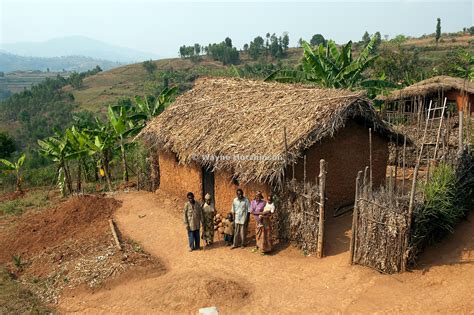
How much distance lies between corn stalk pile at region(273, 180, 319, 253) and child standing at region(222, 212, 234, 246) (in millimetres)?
958

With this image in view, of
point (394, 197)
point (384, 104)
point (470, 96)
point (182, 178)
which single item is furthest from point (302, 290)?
point (470, 96)

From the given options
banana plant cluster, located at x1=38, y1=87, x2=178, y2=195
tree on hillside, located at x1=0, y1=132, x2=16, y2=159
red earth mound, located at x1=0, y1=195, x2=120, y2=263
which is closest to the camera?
red earth mound, located at x1=0, y1=195, x2=120, y2=263

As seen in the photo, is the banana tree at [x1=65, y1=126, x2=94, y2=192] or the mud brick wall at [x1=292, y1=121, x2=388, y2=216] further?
the banana tree at [x1=65, y1=126, x2=94, y2=192]

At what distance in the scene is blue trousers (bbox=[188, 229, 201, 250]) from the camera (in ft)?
30.6

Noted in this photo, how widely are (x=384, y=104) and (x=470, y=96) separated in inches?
149

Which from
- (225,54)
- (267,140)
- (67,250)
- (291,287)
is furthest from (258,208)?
(225,54)

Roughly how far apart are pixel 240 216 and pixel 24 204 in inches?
407

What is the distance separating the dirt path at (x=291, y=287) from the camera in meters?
6.70

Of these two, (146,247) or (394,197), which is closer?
(394,197)

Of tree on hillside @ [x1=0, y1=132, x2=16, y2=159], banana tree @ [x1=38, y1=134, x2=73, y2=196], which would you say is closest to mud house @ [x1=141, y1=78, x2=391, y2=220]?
banana tree @ [x1=38, y1=134, x2=73, y2=196]

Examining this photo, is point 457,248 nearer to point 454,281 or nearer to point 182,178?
point 454,281

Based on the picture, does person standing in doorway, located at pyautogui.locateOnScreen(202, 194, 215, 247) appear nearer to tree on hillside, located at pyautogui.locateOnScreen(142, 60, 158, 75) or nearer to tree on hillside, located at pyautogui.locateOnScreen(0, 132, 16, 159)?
tree on hillside, located at pyautogui.locateOnScreen(0, 132, 16, 159)

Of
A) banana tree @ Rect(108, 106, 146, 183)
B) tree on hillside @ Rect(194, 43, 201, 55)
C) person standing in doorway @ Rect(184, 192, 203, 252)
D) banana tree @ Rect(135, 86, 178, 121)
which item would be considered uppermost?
tree on hillside @ Rect(194, 43, 201, 55)

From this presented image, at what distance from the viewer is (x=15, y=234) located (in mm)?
11477
